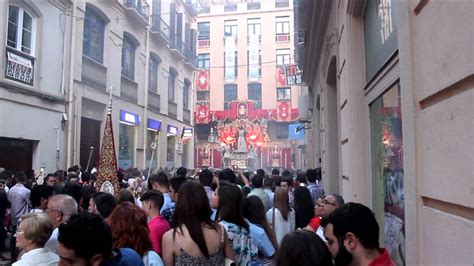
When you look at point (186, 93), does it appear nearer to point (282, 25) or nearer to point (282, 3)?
point (282, 25)

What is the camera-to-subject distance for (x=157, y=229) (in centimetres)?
407

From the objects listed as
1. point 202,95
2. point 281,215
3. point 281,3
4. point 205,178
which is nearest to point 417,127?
point 281,215

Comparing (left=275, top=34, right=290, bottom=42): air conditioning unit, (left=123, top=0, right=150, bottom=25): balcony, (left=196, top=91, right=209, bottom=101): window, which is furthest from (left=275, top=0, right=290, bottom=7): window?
(left=123, top=0, right=150, bottom=25): balcony

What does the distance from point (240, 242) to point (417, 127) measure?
1.84m

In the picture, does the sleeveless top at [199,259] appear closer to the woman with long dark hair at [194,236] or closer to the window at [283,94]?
the woman with long dark hair at [194,236]

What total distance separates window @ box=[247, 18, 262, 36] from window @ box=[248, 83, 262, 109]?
581 cm

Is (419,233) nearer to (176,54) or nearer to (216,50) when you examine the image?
(176,54)

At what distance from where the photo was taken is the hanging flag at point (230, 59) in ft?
155

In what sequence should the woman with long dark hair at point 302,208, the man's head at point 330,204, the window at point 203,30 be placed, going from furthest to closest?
the window at point 203,30 → the woman with long dark hair at point 302,208 → the man's head at point 330,204

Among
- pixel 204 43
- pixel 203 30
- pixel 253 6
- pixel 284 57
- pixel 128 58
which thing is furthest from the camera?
pixel 203 30

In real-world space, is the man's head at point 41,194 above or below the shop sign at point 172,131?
below

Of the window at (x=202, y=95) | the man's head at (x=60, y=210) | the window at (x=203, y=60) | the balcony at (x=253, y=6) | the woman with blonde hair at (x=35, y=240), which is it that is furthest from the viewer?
the window at (x=203, y=60)

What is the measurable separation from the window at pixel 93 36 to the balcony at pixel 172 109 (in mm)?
10317

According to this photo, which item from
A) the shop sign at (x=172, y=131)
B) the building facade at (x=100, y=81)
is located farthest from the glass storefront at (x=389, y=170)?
the shop sign at (x=172, y=131)
